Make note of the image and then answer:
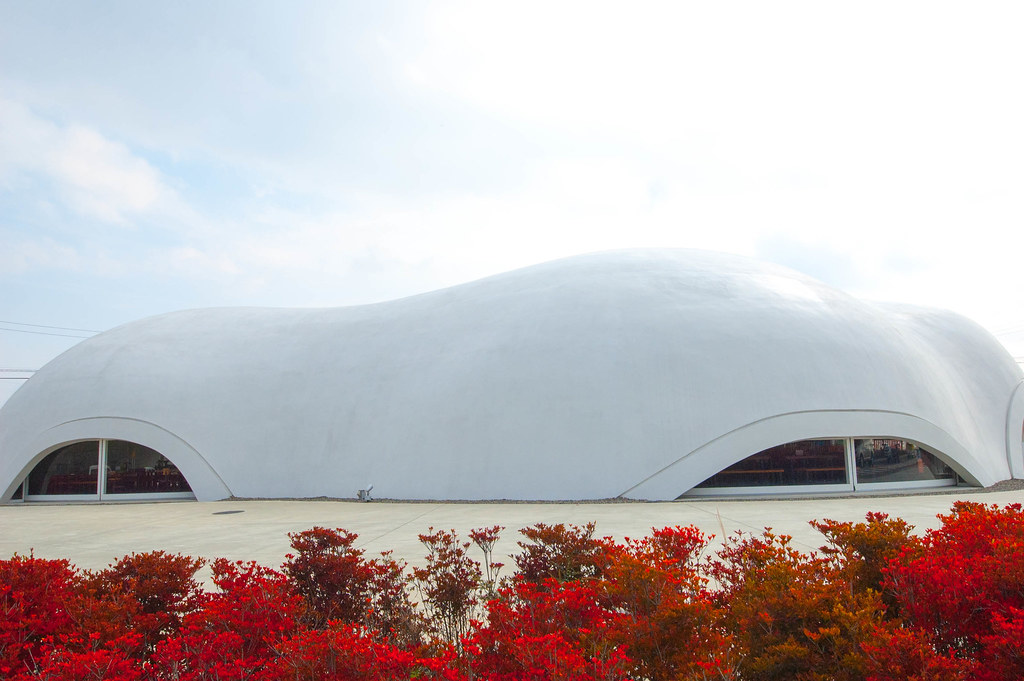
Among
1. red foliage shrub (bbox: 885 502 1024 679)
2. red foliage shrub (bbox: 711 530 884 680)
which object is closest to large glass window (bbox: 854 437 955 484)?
red foliage shrub (bbox: 885 502 1024 679)

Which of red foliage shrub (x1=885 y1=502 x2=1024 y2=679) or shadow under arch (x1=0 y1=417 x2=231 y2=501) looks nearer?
red foliage shrub (x1=885 y1=502 x2=1024 y2=679)

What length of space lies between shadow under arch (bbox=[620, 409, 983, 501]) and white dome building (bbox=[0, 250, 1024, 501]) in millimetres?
53

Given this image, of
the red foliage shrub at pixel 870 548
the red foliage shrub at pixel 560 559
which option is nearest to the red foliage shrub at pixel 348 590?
the red foliage shrub at pixel 560 559

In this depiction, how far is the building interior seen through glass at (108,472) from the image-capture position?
21.4 metres

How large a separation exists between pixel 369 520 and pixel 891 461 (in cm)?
1339

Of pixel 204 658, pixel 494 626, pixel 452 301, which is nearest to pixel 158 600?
pixel 204 658

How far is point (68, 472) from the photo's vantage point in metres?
22.0

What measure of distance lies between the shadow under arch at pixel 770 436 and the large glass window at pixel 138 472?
14274 mm

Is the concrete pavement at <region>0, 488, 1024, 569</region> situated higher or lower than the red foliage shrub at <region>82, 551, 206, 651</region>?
lower

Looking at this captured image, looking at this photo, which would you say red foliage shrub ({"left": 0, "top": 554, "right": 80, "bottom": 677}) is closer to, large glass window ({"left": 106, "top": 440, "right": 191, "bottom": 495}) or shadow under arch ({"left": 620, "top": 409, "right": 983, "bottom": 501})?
shadow under arch ({"left": 620, "top": 409, "right": 983, "bottom": 501})

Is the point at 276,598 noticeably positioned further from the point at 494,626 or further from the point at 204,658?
the point at 494,626

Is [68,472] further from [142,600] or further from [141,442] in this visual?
[142,600]

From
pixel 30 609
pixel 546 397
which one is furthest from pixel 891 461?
pixel 30 609

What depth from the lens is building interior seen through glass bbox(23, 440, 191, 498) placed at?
843 inches
